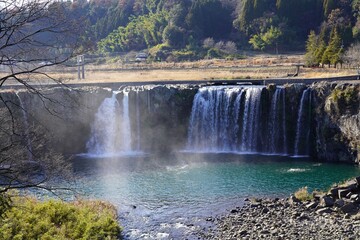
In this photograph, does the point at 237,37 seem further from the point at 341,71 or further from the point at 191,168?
the point at 191,168

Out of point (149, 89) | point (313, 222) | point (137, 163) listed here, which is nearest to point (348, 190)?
point (313, 222)

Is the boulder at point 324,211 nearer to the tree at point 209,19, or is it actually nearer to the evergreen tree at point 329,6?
the evergreen tree at point 329,6

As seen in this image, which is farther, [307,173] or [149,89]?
[149,89]

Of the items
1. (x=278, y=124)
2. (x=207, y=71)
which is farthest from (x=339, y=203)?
(x=207, y=71)

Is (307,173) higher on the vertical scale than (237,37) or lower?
lower

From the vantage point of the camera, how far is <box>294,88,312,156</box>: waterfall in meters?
34.8

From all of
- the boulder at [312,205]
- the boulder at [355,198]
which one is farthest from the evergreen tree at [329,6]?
the boulder at [312,205]

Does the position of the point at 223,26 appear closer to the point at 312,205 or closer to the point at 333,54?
the point at 333,54

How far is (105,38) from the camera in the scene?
88312 mm

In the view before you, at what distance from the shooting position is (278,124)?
36000mm

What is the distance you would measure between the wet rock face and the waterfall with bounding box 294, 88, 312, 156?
770mm

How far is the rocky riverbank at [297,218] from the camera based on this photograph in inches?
711

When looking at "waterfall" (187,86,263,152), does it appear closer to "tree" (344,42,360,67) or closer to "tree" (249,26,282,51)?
"tree" (344,42,360,67)

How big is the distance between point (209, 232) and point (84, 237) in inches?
217
